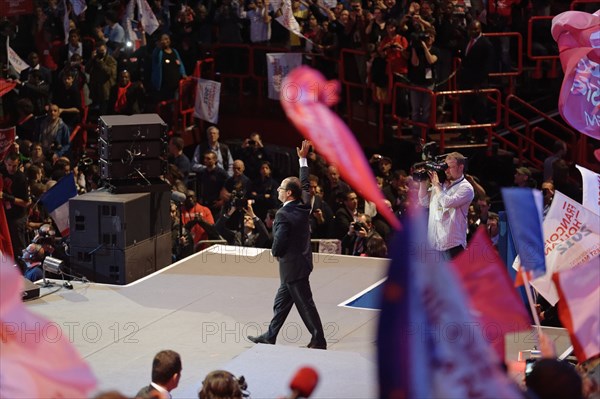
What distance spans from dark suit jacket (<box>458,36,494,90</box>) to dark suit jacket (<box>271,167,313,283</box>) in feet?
23.0

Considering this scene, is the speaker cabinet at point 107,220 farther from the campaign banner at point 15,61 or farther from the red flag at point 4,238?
the campaign banner at point 15,61

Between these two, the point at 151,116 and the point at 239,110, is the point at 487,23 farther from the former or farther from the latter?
the point at 151,116

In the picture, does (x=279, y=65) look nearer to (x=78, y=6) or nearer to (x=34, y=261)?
(x=78, y=6)

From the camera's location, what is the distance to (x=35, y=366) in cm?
565

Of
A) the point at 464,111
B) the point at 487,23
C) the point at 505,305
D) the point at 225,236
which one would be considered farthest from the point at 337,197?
the point at 505,305

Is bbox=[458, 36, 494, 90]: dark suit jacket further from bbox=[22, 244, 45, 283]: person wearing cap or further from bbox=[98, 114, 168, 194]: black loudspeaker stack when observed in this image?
bbox=[22, 244, 45, 283]: person wearing cap

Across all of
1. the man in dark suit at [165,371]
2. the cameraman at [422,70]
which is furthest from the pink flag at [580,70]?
the cameraman at [422,70]

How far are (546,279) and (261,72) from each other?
12.0 m

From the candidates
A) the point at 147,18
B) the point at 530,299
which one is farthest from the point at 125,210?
the point at 147,18

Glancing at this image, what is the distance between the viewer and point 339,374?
377 inches

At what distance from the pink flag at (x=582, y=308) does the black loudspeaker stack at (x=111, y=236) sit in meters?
6.38

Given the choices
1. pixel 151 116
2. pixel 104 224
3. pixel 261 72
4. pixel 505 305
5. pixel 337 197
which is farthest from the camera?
pixel 261 72

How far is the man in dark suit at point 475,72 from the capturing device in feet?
55.5

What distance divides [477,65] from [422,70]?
782 mm
